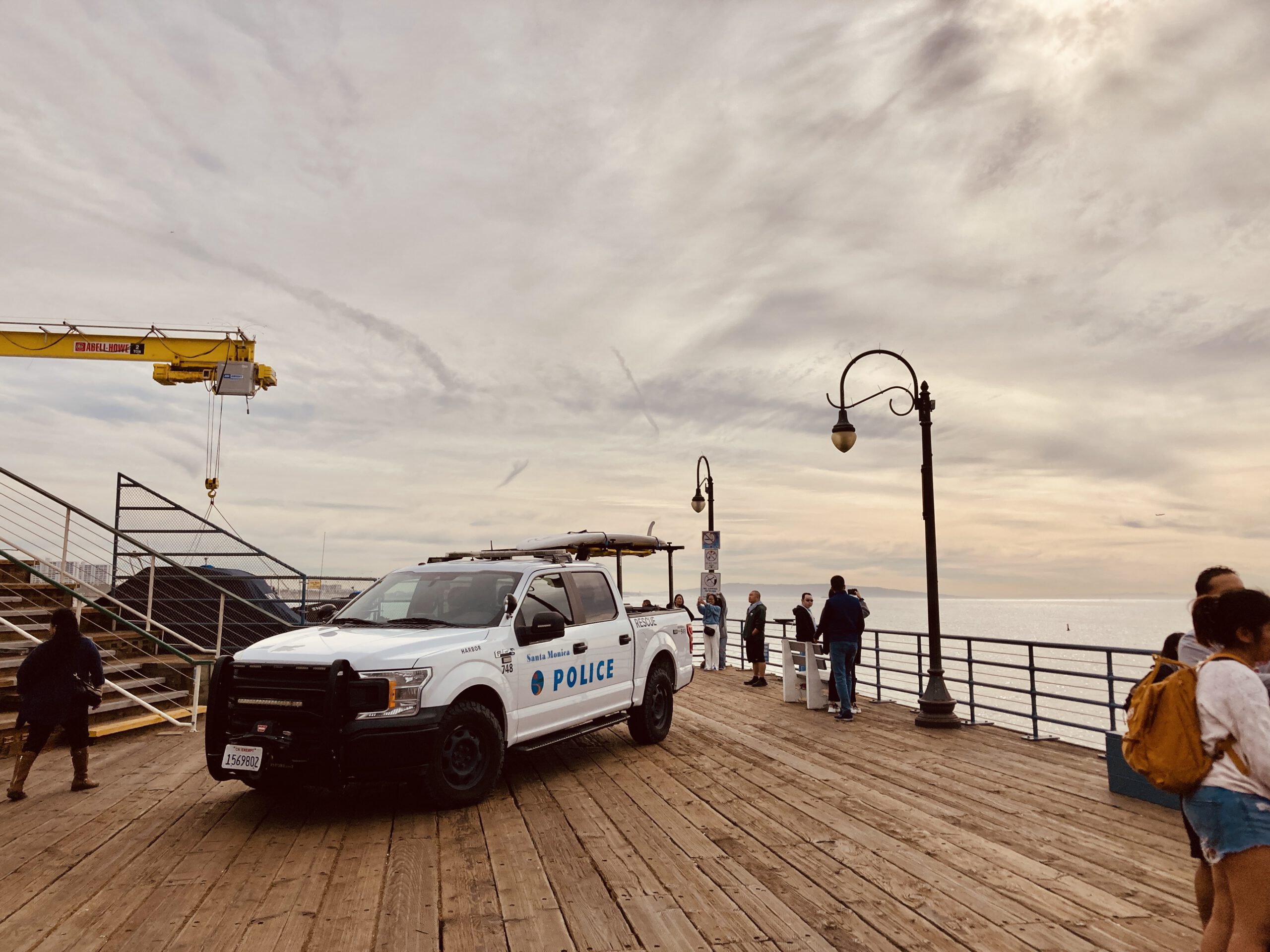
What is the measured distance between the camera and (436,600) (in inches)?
314

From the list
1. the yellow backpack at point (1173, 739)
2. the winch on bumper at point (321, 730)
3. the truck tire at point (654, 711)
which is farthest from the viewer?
the truck tire at point (654, 711)

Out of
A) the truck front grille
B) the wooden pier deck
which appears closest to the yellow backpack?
the wooden pier deck

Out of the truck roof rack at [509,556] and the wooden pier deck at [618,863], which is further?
the truck roof rack at [509,556]

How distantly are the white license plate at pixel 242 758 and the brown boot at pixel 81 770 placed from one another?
2311mm

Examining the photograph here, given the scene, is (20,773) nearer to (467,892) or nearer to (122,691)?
(122,691)

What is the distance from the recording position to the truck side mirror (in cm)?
740

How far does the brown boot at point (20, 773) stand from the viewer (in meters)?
7.43

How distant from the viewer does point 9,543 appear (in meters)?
11.4

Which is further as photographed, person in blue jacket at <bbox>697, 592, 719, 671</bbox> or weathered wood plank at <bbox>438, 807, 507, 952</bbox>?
person in blue jacket at <bbox>697, 592, 719, 671</bbox>

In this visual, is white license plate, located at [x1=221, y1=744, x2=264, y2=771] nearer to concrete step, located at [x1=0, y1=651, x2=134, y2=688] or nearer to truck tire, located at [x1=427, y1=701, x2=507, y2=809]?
truck tire, located at [x1=427, y1=701, x2=507, y2=809]

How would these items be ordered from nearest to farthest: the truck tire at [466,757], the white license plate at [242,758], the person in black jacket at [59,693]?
1. the white license plate at [242,758]
2. the truck tire at [466,757]
3. the person in black jacket at [59,693]

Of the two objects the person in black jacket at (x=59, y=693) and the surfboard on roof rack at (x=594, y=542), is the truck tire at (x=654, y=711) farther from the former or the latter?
the person in black jacket at (x=59, y=693)

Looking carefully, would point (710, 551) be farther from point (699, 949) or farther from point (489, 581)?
point (699, 949)

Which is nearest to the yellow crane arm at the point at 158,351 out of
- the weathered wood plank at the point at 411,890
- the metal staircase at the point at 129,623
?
the metal staircase at the point at 129,623
